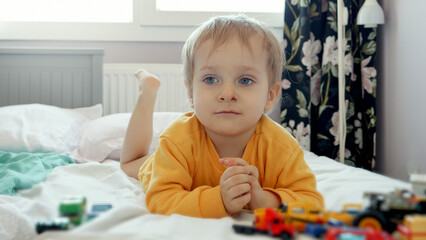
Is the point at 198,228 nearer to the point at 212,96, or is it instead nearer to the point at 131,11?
the point at 212,96

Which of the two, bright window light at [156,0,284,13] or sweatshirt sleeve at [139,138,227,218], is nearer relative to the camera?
sweatshirt sleeve at [139,138,227,218]

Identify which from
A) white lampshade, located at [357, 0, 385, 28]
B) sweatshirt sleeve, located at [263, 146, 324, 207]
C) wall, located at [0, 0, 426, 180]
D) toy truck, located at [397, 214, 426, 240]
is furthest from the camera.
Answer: white lampshade, located at [357, 0, 385, 28]

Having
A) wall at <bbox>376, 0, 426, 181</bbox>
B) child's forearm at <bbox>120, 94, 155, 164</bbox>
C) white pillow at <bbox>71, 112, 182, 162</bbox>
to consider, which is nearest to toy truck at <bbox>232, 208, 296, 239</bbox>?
wall at <bbox>376, 0, 426, 181</bbox>

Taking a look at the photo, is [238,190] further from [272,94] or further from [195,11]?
[195,11]

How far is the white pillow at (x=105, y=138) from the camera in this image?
5.55 feet

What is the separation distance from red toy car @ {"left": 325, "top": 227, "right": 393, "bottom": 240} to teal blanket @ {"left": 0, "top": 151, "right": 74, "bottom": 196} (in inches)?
27.8

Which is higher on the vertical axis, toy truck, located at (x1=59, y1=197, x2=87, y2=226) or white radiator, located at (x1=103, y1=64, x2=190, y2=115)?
toy truck, located at (x1=59, y1=197, x2=87, y2=226)

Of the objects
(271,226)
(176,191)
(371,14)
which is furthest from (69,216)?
(371,14)

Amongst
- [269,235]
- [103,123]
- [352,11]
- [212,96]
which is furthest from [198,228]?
[352,11]

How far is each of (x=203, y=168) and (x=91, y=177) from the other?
0.28 meters

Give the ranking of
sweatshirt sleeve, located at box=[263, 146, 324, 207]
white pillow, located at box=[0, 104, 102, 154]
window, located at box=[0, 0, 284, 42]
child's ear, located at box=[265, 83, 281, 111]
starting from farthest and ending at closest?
1. window, located at box=[0, 0, 284, 42]
2. white pillow, located at box=[0, 104, 102, 154]
3. child's ear, located at box=[265, 83, 281, 111]
4. sweatshirt sleeve, located at box=[263, 146, 324, 207]

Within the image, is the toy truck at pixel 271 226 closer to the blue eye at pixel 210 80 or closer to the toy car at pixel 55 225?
the toy car at pixel 55 225

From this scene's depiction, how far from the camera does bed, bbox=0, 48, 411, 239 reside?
0.28m

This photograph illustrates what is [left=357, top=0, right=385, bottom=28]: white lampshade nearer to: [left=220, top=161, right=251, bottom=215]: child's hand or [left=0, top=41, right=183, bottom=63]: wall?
[left=0, top=41, right=183, bottom=63]: wall
